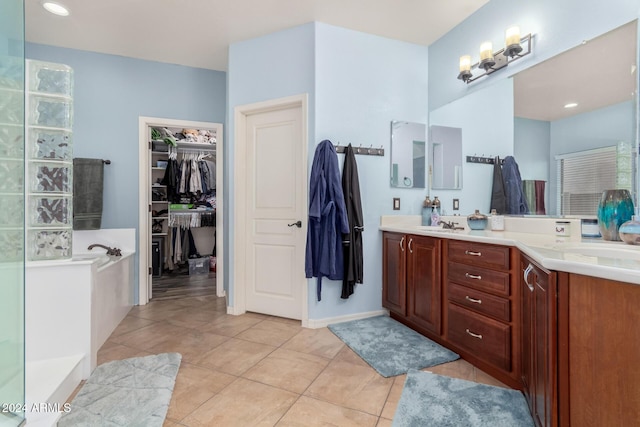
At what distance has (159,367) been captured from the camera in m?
1.96

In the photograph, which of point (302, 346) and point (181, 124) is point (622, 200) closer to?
point (302, 346)

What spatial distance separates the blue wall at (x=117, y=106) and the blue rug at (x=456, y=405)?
3.20m

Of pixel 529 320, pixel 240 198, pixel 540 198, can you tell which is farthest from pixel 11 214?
pixel 540 198

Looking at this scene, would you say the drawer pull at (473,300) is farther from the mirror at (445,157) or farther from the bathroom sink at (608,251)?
the mirror at (445,157)

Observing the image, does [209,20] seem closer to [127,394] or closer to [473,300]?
[127,394]

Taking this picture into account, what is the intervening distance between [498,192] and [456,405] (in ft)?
5.56

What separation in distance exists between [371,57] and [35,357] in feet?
11.3

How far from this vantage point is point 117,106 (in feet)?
10.8

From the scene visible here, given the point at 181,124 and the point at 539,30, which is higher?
the point at 539,30

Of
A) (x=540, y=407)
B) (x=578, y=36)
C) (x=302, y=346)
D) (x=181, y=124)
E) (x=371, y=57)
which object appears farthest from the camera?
(x=181, y=124)

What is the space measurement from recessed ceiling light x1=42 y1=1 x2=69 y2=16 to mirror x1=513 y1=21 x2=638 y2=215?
378cm

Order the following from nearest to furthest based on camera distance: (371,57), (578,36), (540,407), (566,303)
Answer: (566,303) < (540,407) < (578,36) < (371,57)

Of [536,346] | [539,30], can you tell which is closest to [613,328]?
[536,346]

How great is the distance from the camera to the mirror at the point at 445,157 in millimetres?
2916
